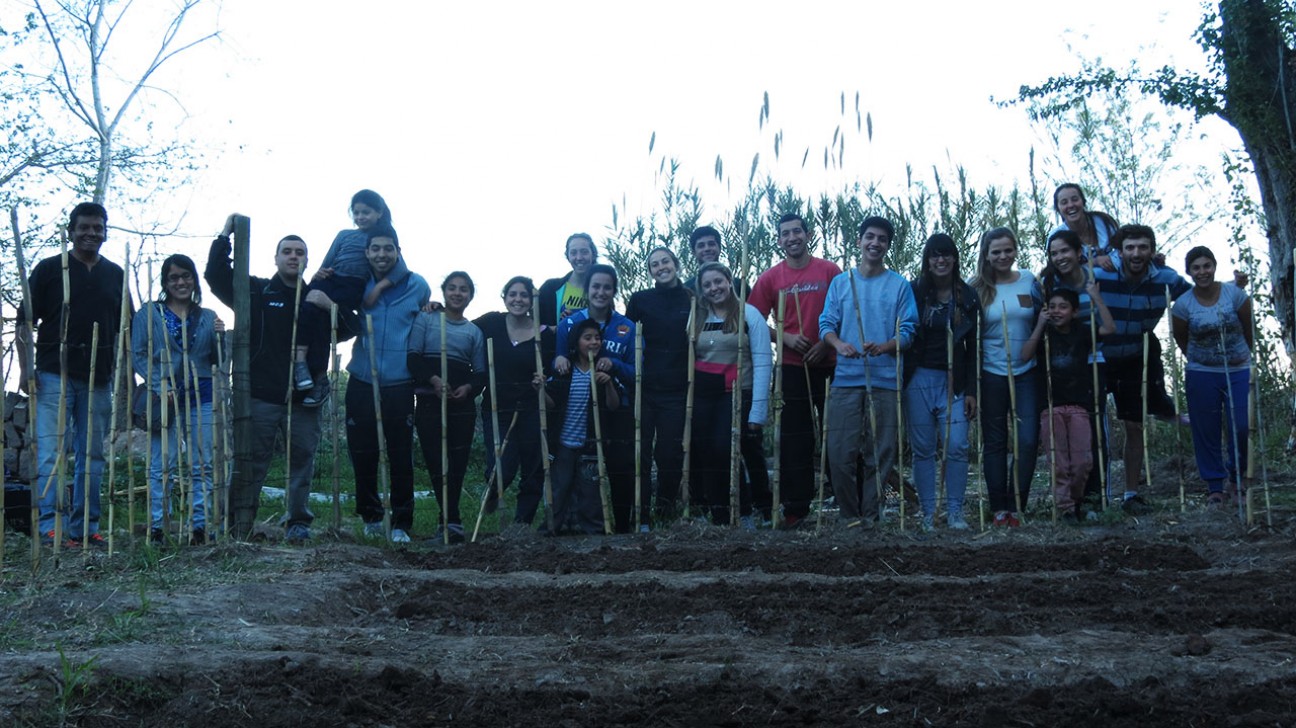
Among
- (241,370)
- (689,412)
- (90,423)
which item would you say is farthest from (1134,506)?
(90,423)

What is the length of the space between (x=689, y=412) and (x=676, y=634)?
2.60 metres

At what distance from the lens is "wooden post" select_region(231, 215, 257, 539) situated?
244 inches

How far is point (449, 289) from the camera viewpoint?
6.99m

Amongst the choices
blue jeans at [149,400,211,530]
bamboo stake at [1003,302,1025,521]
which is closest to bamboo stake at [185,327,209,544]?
blue jeans at [149,400,211,530]

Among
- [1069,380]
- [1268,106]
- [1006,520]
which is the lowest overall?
[1006,520]

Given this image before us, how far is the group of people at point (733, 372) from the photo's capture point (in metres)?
6.49

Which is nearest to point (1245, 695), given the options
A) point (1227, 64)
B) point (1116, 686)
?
point (1116, 686)

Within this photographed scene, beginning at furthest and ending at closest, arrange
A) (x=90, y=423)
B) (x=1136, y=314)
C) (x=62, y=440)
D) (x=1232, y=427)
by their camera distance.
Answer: (x=1136, y=314), (x=1232, y=427), (x=90, y=423), (x=62, y=440)

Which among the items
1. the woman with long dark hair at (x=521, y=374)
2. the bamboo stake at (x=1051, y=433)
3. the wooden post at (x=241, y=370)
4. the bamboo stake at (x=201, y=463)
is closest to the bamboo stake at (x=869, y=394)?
the bamboo stake at (x=1051, y=433)

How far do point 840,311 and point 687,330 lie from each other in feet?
2.77

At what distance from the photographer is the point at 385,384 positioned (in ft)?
21.9

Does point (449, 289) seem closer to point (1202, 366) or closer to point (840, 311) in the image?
point (840, 311)

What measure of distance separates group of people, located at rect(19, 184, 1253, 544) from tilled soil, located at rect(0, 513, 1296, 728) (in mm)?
626

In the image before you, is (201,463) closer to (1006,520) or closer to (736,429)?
(736,429)
